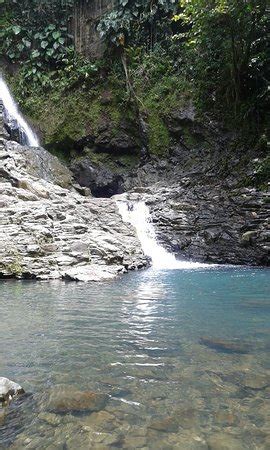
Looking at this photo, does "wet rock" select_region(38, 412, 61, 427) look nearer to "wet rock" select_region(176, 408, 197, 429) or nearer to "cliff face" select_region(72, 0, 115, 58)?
"wet rock" select_region(176, 408, 197, 429)

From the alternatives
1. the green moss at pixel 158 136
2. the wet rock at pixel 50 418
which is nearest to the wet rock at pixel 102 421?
the wet rock at pixel 50 418

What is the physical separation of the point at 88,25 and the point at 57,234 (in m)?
17.7

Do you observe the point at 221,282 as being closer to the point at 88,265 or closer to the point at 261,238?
the point at 88,265

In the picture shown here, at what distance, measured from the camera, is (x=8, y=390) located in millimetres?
2480

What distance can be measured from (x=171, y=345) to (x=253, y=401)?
1.27 m

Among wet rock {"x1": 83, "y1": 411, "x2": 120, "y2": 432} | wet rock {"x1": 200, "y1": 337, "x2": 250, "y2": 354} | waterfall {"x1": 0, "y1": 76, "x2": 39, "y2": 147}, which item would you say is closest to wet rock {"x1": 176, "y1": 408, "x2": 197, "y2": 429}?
wet rock {"x1": 83, "y1": 411, "x2": 120, "y2": 432}

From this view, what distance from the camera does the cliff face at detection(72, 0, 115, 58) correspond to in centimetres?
2192

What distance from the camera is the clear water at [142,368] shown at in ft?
6.83

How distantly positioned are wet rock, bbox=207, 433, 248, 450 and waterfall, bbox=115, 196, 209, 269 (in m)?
9.30

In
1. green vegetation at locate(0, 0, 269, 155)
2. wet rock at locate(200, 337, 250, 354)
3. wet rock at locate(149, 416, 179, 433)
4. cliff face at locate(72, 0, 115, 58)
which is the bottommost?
wet rock at locate(149, 416, 179, 433)

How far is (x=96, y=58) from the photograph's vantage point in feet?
70.7

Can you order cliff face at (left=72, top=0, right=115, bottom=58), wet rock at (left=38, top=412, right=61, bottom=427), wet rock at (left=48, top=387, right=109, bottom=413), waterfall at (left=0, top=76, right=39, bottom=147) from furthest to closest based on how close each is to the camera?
cliff face at (left=72, top=0, right=115, bottom=58) < waterfall at (left=0, top=76, right=39, bottom=147) < wet rock at (left=48, top=387, right=109, bottom=413) < wet rock at (left=38, top=412, right=61, bottom=427)

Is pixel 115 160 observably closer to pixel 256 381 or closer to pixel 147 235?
pixel 147 235

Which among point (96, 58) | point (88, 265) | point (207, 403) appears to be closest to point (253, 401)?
point (207, 403)
